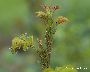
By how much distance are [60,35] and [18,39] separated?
1.85m

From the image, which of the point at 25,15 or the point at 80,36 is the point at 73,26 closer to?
the point at 80,36

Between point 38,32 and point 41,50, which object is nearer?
point 41,50

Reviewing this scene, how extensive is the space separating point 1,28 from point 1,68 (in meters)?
1.06

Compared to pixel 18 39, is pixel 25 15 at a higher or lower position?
higher

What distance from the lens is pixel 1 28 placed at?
530 cm

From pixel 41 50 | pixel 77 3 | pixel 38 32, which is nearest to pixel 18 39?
pixel 41 50

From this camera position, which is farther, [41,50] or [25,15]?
[25,15]

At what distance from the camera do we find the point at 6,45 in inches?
193

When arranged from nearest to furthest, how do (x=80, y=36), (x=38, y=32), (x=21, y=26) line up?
(x=80, y=36), (x=38, y=32), (x=21, y=26)

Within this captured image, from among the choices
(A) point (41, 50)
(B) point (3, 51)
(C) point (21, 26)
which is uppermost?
(C) point (21, 26)

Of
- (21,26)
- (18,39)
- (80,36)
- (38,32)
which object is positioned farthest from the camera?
(21,26)

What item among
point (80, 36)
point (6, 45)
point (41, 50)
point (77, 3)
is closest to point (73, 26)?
point (80, 36)

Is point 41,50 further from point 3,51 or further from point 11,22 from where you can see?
point 11,22

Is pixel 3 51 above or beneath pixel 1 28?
beneath
